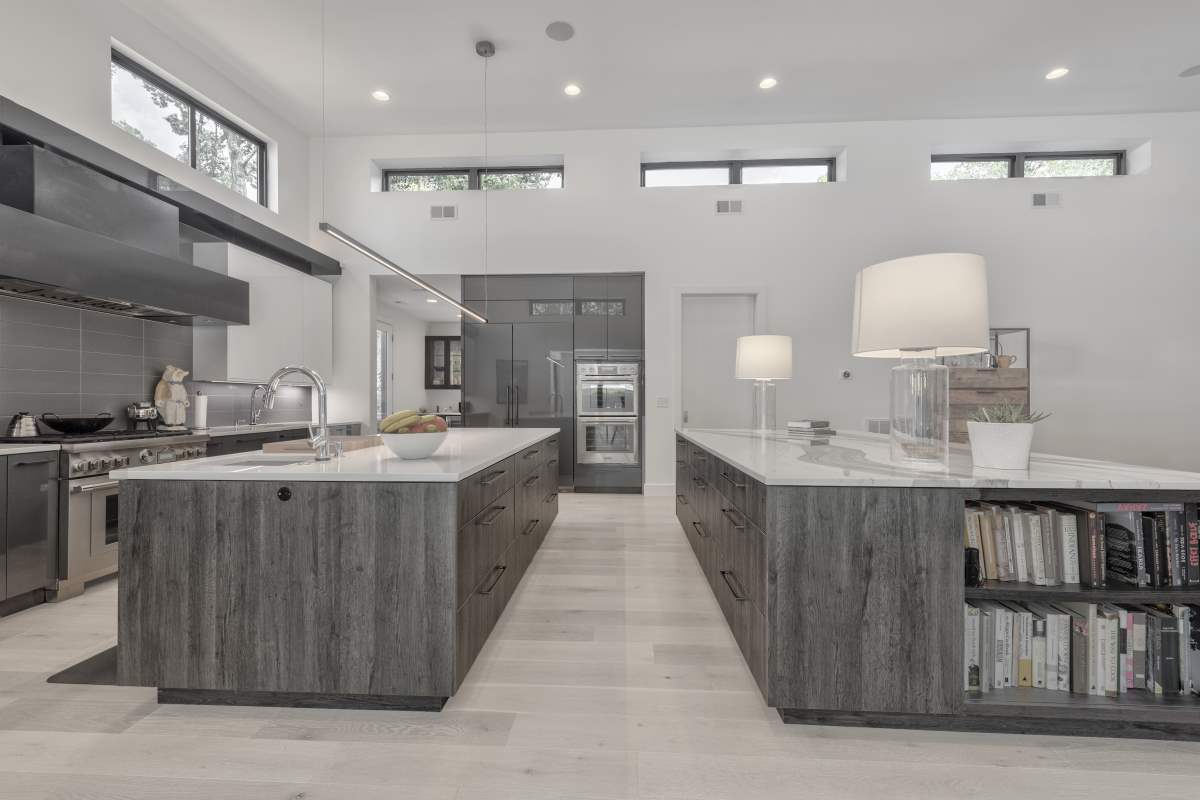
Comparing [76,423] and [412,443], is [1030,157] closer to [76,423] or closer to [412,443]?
[412,443]

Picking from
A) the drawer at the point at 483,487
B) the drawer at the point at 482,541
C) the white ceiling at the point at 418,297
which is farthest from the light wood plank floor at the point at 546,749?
the white ceiling at the point at 418,297

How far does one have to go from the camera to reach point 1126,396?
5.07 metres

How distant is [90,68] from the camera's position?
3244 millimetres

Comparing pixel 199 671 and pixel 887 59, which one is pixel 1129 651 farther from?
pixel 887 59

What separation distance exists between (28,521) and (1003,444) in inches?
162

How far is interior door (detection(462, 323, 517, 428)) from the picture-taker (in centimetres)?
558

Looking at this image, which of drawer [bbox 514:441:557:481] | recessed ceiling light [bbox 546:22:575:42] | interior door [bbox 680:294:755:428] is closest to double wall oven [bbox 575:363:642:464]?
interior door [bbox 680:294:755:428]

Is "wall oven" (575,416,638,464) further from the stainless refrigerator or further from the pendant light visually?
the pendant light

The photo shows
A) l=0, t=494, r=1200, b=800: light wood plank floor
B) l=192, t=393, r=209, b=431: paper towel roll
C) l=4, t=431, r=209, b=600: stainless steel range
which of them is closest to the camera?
l=0, t=494, r=1200, b=800: light wood plank floor

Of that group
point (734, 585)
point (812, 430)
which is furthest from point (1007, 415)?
point (812, 430)

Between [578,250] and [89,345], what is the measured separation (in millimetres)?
3966

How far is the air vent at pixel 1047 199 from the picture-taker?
515 centimetres

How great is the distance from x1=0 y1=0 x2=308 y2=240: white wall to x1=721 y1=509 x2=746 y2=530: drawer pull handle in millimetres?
4397

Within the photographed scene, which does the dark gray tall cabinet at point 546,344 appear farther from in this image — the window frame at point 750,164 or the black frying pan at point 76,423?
the black frying pan at point 76,423
